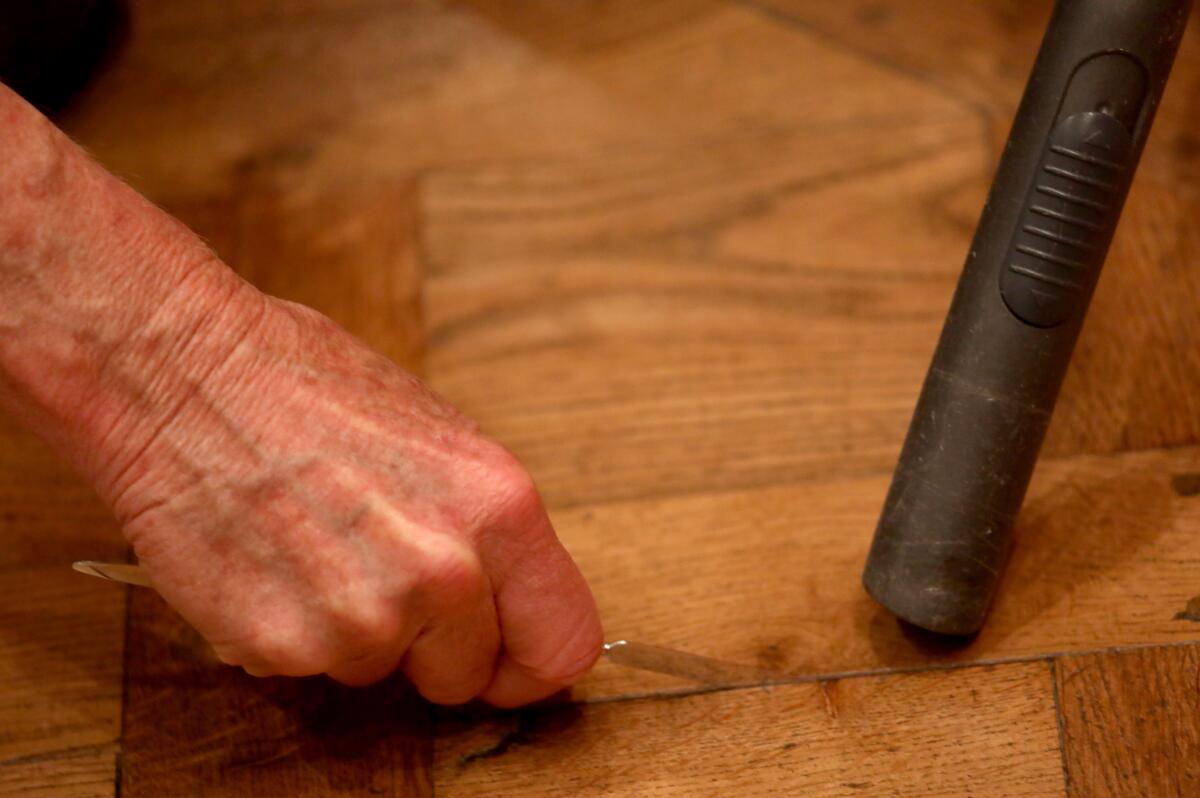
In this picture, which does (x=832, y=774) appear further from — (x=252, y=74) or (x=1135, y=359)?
(x=252, y=74)

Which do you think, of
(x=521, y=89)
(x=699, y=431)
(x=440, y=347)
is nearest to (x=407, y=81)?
(x=521, y=89)

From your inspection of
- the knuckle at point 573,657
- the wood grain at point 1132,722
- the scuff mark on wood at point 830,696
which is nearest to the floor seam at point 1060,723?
the wood grain at point 1132,722

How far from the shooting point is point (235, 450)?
532mm

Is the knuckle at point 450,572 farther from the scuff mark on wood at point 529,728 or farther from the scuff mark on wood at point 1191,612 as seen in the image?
the scuff mark on wood at point 1191,612

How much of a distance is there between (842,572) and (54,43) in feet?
2.31

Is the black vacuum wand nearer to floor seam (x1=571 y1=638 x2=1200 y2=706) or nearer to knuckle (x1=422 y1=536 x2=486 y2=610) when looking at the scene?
floor seam (x1=571 y1=638 x2=1200 y2=706)

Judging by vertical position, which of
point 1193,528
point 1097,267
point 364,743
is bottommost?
point 364,743

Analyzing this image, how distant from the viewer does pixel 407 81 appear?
2.98 feet

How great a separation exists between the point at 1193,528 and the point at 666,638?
31 centimetres

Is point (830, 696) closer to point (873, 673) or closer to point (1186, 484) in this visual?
point (873, 673)

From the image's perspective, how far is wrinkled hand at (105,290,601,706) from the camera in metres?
0.53

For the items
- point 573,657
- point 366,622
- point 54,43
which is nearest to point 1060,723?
point 573,657

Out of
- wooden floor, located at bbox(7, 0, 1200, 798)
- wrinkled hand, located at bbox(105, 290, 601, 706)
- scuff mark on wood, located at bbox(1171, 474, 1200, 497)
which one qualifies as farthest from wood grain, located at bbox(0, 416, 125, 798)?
scuff mark on wood, located at bbox(1171, 474, 1200, 497)

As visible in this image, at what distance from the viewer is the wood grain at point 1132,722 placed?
0.57 m
